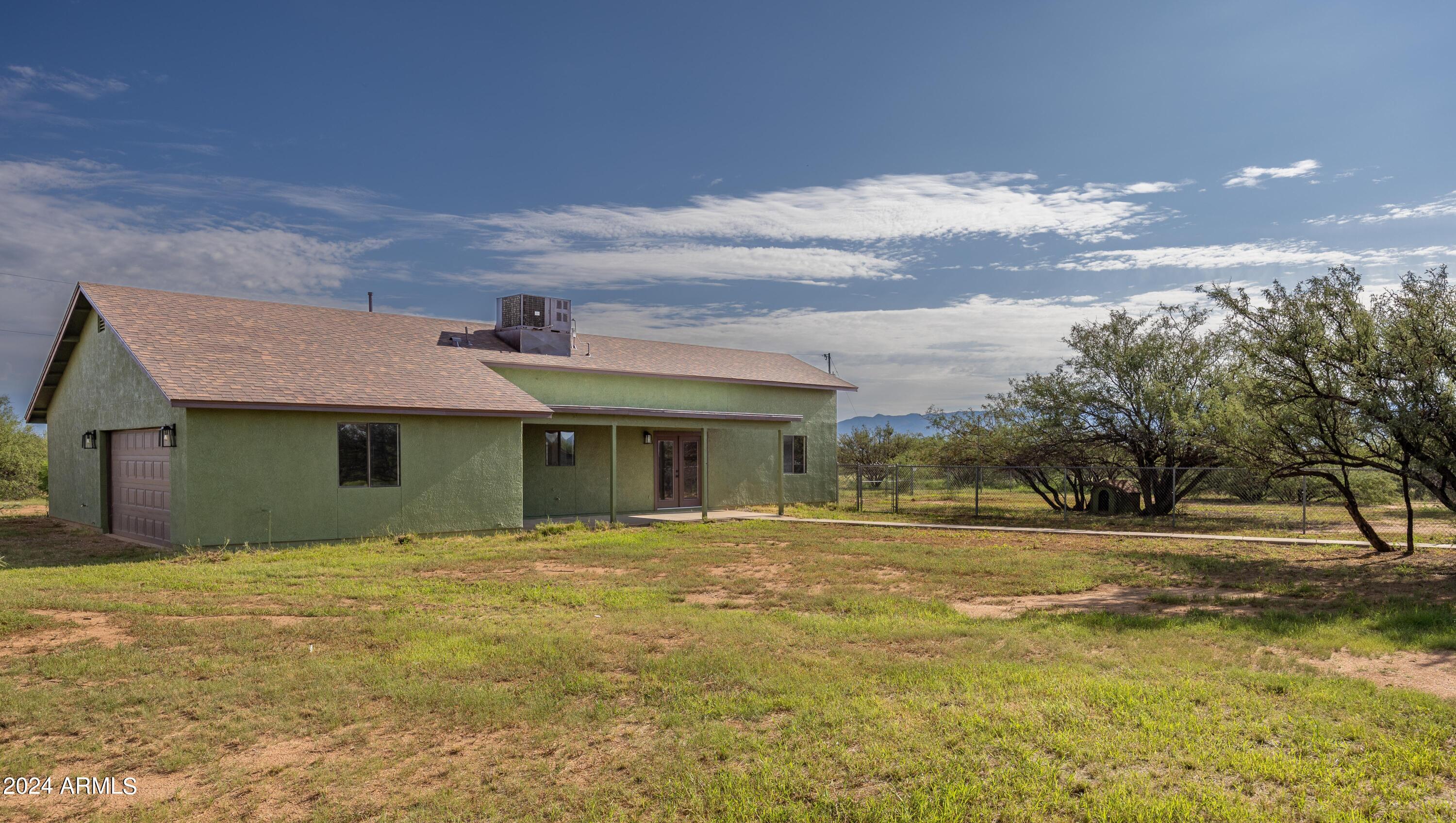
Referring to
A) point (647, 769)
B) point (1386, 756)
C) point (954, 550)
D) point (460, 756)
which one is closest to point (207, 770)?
point (460, 756)

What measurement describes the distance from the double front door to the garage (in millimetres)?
11151

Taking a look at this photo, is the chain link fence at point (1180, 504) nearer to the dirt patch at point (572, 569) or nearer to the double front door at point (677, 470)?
the double front door at point (677, 470)

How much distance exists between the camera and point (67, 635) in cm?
813

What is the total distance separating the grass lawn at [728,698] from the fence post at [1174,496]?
721 centimetres

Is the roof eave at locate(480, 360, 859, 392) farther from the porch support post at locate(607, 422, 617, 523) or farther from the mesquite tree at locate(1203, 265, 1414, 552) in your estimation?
the mesquite tree at locate(1203, 265, 1414, 552)

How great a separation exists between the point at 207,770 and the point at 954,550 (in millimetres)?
11768

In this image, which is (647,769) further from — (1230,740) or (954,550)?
(954,550)

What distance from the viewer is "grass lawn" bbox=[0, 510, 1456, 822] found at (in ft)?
15.3

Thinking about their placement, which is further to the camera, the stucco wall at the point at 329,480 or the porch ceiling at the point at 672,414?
the porch ceiling at the point at 672,414

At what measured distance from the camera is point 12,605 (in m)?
9.31

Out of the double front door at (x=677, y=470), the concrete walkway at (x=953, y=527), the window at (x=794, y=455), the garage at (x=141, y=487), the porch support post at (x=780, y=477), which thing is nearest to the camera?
the garage at (x=141, y=487)

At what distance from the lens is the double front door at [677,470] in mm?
23531

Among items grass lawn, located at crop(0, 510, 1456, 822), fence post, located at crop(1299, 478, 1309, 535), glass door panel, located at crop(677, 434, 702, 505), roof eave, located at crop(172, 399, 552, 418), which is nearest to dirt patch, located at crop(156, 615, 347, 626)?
grass lawn, located at crop(0, 510, 1456, 822)

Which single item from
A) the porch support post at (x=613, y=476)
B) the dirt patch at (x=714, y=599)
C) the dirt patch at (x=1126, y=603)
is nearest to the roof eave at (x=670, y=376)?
the porch support post at (x=613, y=476)
